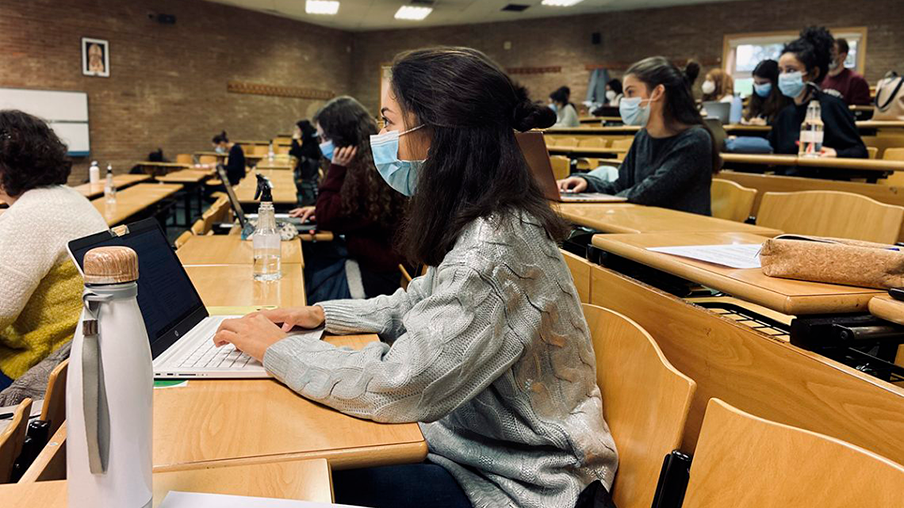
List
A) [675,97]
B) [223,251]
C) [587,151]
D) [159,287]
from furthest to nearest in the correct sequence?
[587,151]
[675,97]
[223,251]
[159,287]

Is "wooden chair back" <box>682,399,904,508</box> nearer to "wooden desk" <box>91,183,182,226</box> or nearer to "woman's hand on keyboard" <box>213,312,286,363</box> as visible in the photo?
"woman's hand on keyboard" <box>213,312,286,363</box>

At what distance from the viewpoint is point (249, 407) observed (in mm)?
1080

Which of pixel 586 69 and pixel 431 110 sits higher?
pixel 586 69

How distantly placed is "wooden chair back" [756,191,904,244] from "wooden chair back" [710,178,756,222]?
1.03ft

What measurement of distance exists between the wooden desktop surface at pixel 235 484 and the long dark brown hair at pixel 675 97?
2597 millimetres

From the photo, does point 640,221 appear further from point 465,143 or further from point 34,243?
point 34,243

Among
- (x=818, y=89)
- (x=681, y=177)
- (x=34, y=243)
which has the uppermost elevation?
(x=818, y=89)

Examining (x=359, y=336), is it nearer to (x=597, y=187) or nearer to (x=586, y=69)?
(x=597, y=187)

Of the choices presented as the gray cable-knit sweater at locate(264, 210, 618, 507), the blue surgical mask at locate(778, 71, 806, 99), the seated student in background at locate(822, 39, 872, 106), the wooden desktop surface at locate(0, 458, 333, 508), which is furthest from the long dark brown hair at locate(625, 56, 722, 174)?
the seated student in background at locate(822, 39, 872, 106)

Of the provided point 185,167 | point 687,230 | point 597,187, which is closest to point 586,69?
point 185,167

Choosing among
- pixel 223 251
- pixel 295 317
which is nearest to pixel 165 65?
pixel 223 251

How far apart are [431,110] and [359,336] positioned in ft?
1.75

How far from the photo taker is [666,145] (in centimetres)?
303

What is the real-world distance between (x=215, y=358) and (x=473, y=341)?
529 millimetres
